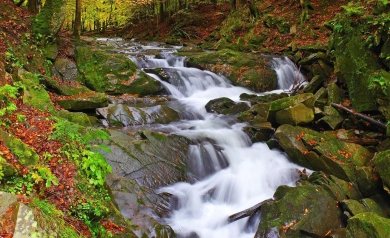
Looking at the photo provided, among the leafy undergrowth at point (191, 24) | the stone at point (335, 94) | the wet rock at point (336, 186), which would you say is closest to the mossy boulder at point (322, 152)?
the wet rock at point (336, 186)

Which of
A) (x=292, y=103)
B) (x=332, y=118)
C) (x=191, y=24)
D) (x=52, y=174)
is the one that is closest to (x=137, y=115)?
(x=292, y=103)

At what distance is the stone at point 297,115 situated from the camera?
28.9 feet

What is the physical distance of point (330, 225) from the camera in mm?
5527

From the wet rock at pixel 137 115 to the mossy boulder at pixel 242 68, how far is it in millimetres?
5164

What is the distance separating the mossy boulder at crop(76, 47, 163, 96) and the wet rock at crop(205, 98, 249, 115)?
2.45m

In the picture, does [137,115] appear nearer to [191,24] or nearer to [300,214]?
[300,214]

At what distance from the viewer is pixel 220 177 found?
758 centimetres

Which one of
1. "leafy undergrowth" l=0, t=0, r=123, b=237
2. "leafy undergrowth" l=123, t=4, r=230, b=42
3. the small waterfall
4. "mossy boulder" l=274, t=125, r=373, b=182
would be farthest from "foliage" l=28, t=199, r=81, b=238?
"leafy undergrowth" l=123, t=4, r=230, b=42

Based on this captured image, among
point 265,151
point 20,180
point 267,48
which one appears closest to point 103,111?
point 265,151

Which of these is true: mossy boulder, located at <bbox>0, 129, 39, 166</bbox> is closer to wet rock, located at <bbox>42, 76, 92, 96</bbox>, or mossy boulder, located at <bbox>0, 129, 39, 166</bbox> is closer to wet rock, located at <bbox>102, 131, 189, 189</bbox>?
wet rock, located at <bbox>102, 131, 189, 189</bbox>

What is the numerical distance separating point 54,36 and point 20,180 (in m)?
9.66

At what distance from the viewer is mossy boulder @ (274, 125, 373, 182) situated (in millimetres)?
7137

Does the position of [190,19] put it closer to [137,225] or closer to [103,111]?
[103,111]

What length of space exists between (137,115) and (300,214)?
574cm
